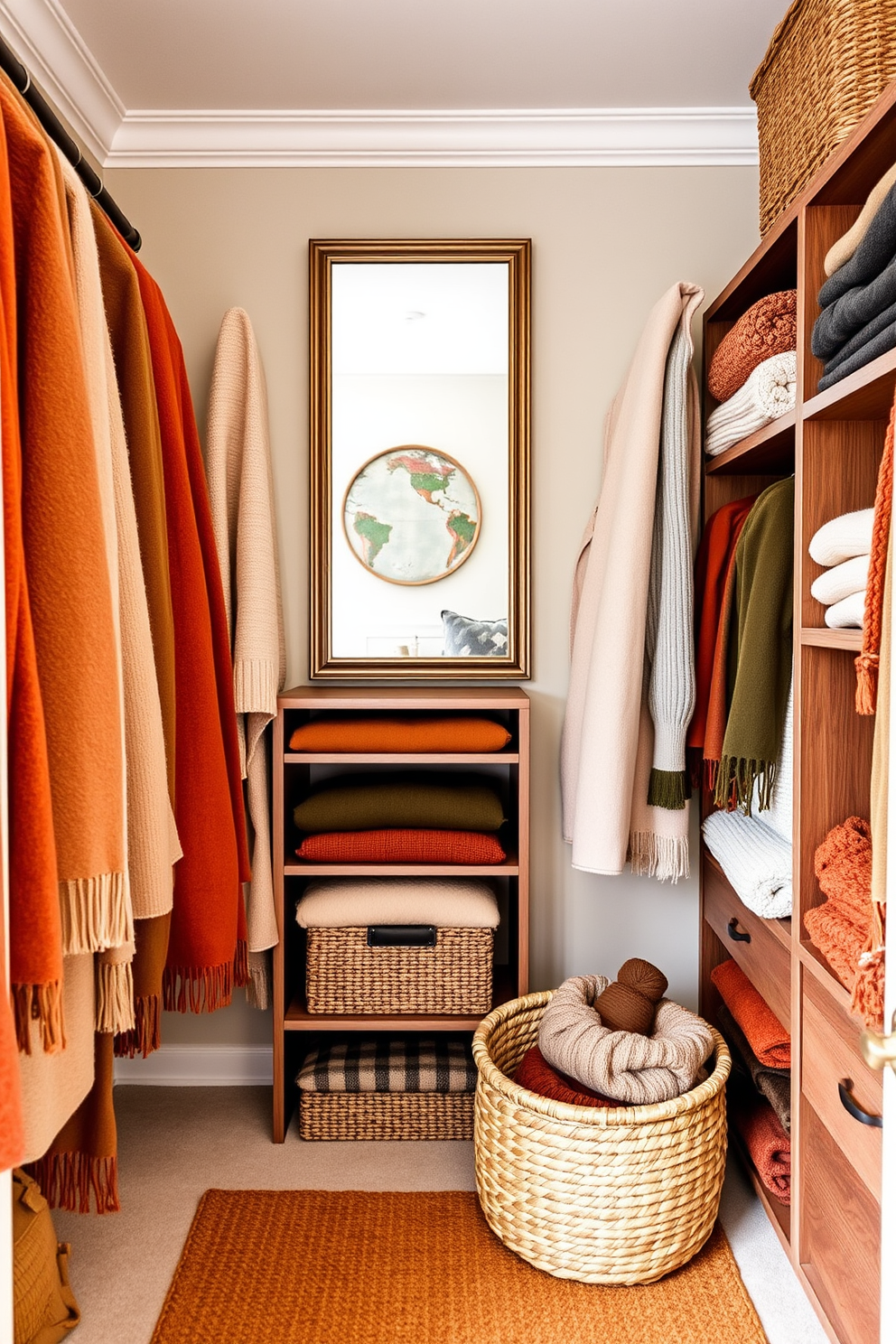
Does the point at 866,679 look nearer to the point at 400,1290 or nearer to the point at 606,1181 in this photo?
the point at 606,1181

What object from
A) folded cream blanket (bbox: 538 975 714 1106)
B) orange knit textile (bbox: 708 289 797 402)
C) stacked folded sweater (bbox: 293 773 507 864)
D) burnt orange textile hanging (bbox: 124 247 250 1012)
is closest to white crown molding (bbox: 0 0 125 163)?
burnt orange textile hanging (bbox: 124 247 250 1012)

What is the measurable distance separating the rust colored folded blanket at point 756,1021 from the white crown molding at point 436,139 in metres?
1.82

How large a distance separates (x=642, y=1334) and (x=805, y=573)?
120 cm

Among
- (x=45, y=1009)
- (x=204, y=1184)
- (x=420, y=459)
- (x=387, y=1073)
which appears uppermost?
(x=420, y=459)

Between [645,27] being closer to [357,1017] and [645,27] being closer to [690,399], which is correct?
[690,399]

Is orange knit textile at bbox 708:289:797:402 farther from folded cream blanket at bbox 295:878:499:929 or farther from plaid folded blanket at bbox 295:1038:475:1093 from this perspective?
plaid folded blanket at bbox 295:1038:475:1093

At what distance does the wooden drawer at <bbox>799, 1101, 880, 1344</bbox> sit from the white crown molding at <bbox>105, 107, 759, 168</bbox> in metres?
2.00

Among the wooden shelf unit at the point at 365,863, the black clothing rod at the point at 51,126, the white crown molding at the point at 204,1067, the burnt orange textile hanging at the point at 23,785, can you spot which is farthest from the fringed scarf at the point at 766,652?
the white crown molding at the point at 204,1067

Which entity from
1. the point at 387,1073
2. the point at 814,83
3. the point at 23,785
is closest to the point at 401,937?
the point at 387,1073

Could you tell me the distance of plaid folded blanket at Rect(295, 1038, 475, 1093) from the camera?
1.93 m

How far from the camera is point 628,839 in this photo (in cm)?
189

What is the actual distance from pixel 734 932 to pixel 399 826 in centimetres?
71

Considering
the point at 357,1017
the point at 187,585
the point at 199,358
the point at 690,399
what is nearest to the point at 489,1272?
the point at 357,1017

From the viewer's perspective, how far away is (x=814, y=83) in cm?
146
